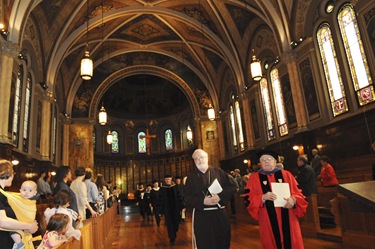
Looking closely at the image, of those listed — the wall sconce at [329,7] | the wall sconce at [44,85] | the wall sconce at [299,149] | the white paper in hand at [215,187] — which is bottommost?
the white paper in hand at [215,187]

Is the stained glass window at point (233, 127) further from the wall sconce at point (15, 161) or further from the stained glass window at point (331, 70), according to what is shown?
the wall sconce at point (15, 161)

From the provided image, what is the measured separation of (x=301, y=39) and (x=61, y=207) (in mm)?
11216

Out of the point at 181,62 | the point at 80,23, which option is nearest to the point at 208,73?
the point at 181,62

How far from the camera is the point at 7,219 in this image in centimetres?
270

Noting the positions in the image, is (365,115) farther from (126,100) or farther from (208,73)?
(126,100)

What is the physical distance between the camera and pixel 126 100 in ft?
100

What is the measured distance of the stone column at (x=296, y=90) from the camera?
12.2 metres

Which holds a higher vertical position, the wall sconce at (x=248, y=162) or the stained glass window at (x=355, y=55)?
the stained glass window at (x=355, y=55)

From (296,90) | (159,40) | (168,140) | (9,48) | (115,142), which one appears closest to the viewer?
(9,48)

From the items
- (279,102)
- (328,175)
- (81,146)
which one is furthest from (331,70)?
(81,146)

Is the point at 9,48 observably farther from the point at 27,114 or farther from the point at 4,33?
the point at 27,114

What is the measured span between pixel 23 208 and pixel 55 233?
446 mm

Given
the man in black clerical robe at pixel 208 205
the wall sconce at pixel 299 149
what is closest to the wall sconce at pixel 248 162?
the wall sconce at pixel 299 149

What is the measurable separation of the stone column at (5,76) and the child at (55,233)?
815 cm
